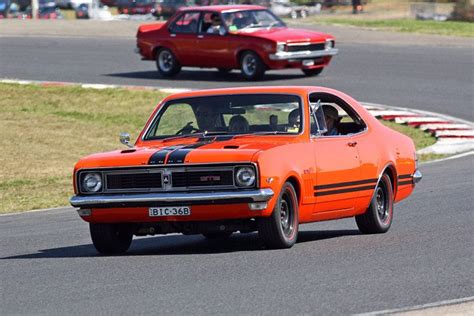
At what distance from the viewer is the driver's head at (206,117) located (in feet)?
36.9

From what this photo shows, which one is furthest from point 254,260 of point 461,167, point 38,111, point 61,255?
point 38,111

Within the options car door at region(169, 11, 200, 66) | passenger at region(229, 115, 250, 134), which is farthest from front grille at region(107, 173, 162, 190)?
car door at region(169, 11, 200, 66)

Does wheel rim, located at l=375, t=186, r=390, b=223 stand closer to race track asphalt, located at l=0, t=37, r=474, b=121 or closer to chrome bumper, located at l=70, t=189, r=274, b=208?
chrome bumper, located at l=70, t=189, r=274, b=208

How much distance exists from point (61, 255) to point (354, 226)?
3.31 metres

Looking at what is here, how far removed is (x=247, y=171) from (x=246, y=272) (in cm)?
113

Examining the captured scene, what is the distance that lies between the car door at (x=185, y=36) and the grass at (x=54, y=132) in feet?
11.0

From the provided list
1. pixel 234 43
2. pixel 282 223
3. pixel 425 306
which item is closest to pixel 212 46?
pixel 234 43

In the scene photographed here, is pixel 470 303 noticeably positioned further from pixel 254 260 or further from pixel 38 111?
pixel 38 111

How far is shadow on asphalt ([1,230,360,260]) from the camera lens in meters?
10.5

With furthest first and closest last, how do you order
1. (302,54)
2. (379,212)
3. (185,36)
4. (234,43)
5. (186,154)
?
(185,36), (234,43), (302,54), (379,212), (186,154)

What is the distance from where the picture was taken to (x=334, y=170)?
1100cm

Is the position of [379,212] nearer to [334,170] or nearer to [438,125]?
[334,170]

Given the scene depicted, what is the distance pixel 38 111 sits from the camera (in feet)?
82.6

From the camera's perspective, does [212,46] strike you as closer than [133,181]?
No
